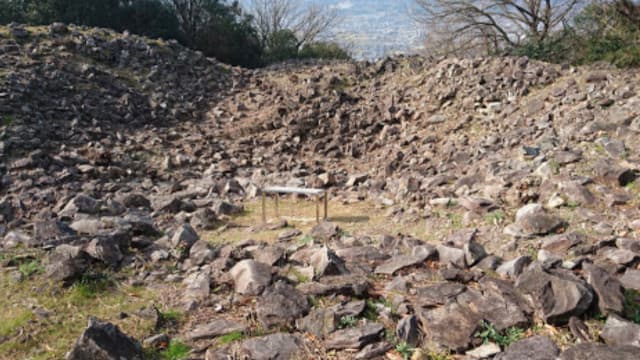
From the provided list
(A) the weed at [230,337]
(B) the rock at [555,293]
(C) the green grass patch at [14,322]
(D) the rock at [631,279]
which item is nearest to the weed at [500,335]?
(B) the rock at [555,293]

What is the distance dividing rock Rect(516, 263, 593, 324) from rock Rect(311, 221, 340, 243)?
2.46m

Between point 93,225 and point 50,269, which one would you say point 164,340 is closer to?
point 50,269

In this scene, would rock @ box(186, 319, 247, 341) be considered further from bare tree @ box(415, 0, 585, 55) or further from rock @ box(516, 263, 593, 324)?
bare tree @ box(415, 0, 585, 55)

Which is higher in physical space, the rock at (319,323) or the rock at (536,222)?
the rock at (536,222)

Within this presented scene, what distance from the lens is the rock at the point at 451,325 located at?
3012mm

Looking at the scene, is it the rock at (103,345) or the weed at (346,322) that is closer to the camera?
the rock at (103,345)

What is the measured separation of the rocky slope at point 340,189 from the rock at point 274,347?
1 centimetres

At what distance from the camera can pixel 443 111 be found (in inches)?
447

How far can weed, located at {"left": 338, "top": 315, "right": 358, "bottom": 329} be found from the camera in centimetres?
326

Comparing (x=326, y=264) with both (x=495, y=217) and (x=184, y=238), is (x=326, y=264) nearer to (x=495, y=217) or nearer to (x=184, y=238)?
(x=184, y=238)

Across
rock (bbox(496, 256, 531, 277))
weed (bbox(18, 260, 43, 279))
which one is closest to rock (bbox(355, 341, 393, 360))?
rock (bbox(496, 256, 531, 277))

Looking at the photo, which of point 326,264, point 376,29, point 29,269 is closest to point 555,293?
point 326,264

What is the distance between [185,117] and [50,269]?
354 inches

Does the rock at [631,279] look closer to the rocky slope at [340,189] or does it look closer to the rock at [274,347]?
the rocky slope at [340,189]
